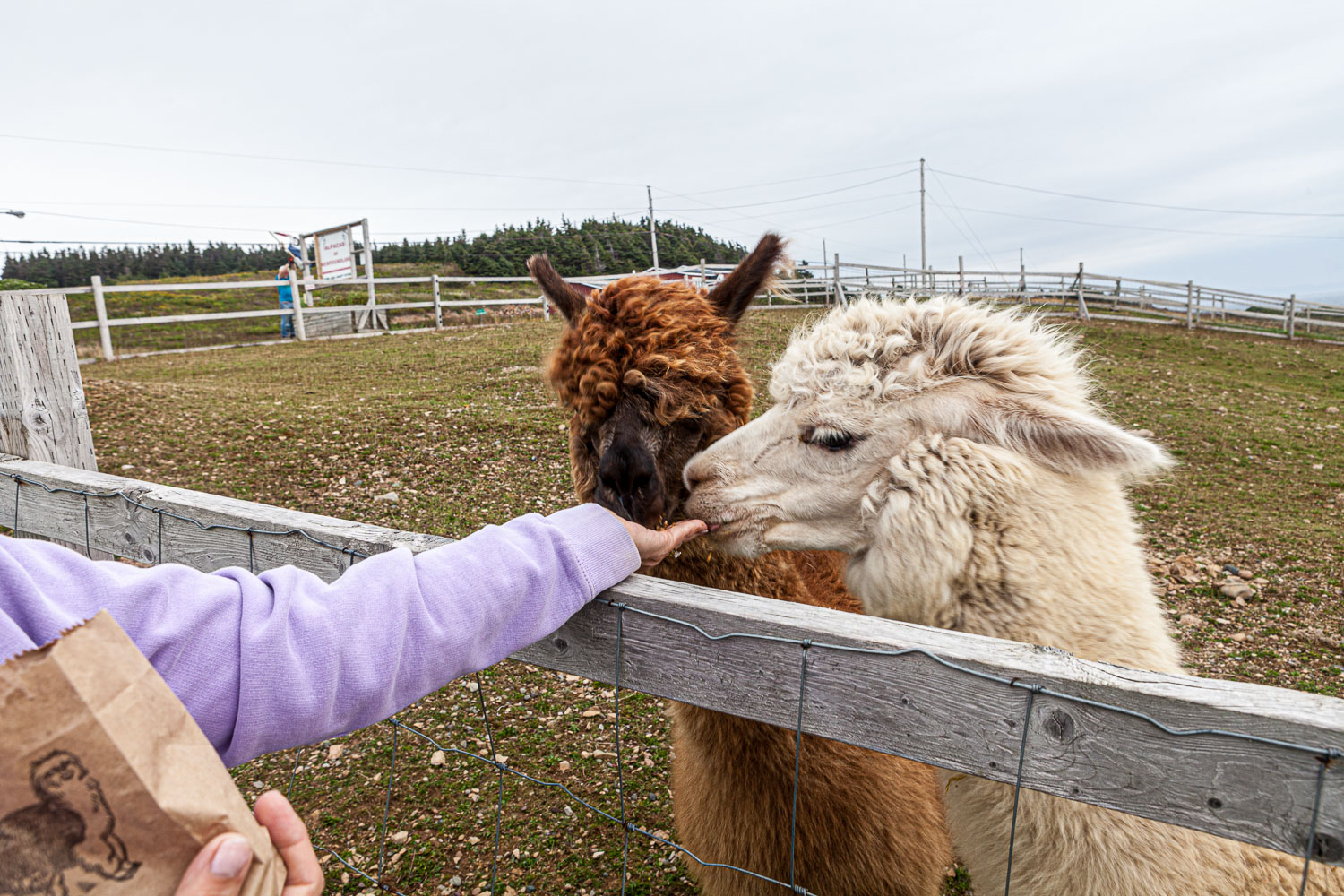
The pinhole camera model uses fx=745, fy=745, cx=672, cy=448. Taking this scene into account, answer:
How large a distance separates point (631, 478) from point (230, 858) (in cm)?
176

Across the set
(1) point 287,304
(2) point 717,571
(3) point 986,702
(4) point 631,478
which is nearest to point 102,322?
(1) point 287,304

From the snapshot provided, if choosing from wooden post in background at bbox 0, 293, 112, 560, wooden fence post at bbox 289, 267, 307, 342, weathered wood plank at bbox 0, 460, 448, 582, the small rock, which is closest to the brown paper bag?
weathered wood plank at bbox 0, 460, 448, 582

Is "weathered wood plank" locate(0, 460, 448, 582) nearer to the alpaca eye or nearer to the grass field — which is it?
the alpaca eye

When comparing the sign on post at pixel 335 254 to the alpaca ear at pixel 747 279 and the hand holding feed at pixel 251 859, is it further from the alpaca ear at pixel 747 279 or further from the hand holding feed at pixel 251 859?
the hand holding feed at pixel 251 859

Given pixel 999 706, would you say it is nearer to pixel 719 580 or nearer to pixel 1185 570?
pixel 719 580

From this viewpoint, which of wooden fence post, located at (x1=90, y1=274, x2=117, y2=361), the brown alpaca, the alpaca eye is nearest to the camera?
the alpaca eye

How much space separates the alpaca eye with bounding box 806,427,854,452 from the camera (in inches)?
79.7

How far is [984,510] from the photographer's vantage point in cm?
179

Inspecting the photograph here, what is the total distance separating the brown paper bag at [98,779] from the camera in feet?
2.09

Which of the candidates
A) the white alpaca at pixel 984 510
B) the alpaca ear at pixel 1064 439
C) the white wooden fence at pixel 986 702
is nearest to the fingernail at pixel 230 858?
the white wooden fence at pixel 986 702

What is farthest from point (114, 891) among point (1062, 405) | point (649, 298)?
point (649, 298)

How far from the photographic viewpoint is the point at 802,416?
2082mm

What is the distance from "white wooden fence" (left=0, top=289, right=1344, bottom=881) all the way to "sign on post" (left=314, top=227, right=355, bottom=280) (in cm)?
2221

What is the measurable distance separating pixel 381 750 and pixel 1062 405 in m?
3.61
